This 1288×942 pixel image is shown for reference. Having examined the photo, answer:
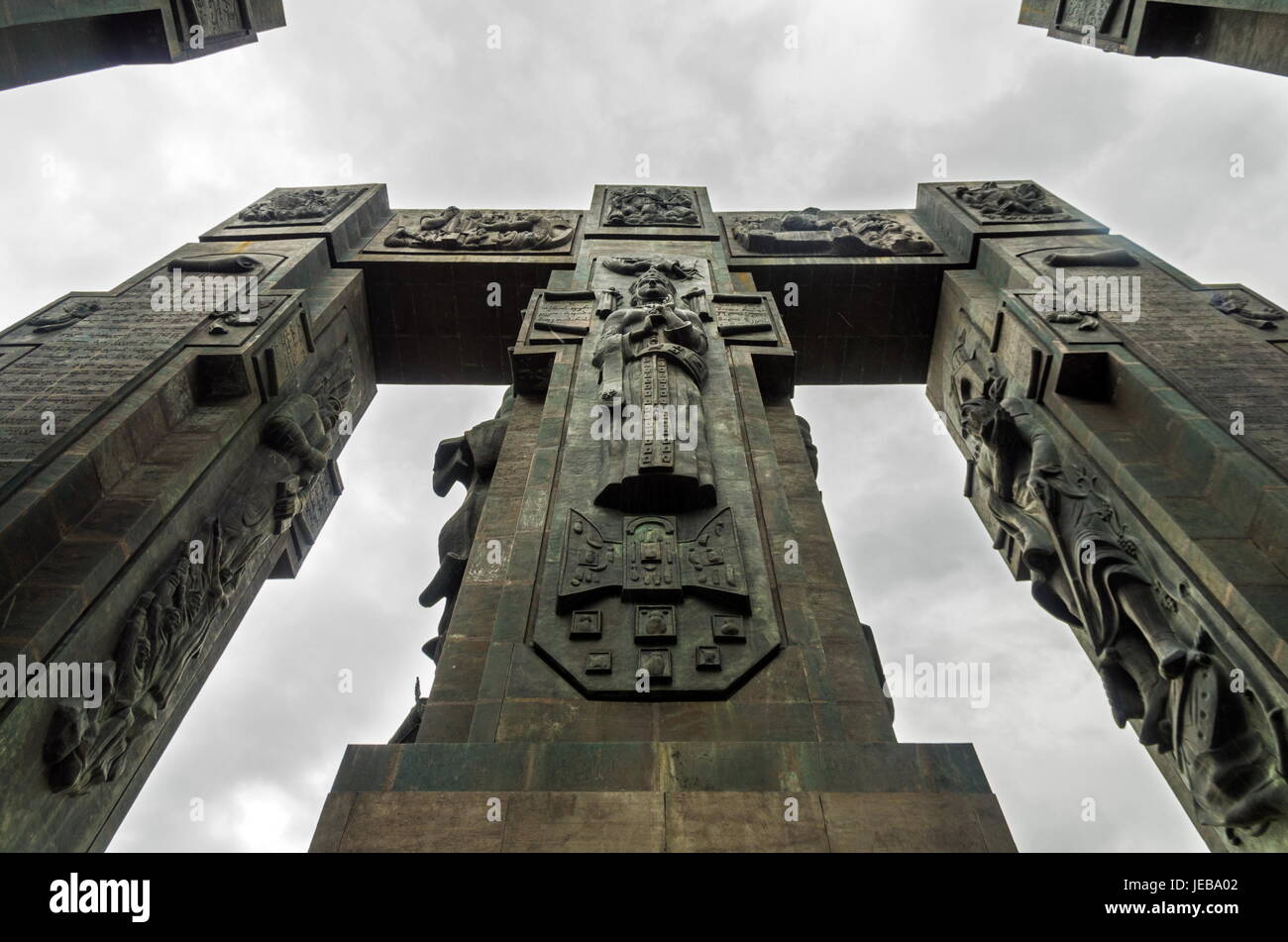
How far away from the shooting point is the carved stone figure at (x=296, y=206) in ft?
49.3

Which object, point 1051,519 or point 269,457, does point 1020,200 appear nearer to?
point 1051,519

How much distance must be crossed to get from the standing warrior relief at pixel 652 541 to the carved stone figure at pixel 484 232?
20.4 ft

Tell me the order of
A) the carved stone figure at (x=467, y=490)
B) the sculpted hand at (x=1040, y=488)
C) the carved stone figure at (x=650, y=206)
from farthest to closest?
the carved stone figure at (x=650, y=206) < the sculpted hand at (x=1040, y=488) < the carved stone figure at (x=467, y=490)

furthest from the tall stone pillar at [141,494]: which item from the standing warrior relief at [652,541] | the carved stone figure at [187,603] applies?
the standing warrior relief at [652,541]

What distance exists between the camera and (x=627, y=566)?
6504 millimetres

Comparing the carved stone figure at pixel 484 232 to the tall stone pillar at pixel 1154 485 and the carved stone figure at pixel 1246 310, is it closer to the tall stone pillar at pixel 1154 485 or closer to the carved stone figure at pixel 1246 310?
the tall stone pillar at pixel 1154 485

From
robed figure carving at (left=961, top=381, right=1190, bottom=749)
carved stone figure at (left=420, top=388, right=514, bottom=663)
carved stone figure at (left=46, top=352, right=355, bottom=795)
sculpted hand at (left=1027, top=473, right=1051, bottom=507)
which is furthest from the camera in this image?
sculpted hand at (left=1027, top=473, right=1051, bottom=507)

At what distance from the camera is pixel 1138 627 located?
8.05 meters

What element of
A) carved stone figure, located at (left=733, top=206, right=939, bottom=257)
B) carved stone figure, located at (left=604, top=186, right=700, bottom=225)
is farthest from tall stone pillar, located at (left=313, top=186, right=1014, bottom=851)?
carved stone figure, located at (left=733, top=206, right=939, bottom=257)

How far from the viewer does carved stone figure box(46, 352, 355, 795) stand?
7090 millimetres

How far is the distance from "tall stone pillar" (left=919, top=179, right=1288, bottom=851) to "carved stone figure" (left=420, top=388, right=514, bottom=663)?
5940 mm

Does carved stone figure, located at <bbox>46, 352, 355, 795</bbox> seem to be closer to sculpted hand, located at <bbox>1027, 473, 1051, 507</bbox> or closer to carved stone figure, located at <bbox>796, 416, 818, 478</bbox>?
carved stone figure, located at <bbox>796, 416, 818, 478</bbox>
